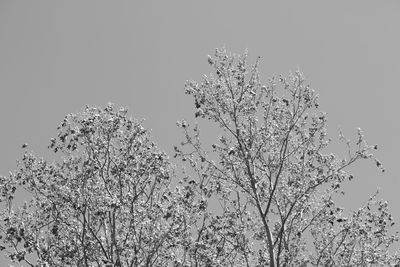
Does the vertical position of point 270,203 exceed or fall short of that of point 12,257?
it exceeds it

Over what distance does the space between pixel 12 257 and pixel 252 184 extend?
9.35m

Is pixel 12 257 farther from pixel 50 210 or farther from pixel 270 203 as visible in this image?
pixel 270 203

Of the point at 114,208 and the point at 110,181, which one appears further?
the point at 110,181

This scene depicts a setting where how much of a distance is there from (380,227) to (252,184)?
18.2ft

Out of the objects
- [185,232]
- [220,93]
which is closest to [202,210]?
[185,232]

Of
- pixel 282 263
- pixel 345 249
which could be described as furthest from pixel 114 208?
pixel 345 249

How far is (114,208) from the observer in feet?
79.7

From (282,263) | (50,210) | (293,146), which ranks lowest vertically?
(50,210)

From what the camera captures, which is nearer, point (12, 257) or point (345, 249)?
point (12, 257)

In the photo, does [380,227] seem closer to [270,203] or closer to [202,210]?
[270,203]

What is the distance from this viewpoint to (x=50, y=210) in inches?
1003

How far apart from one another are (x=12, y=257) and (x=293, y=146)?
11.5 meters

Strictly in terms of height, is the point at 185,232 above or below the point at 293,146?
below

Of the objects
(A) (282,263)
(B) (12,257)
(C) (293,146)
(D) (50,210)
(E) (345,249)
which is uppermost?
(C) (293,146)
